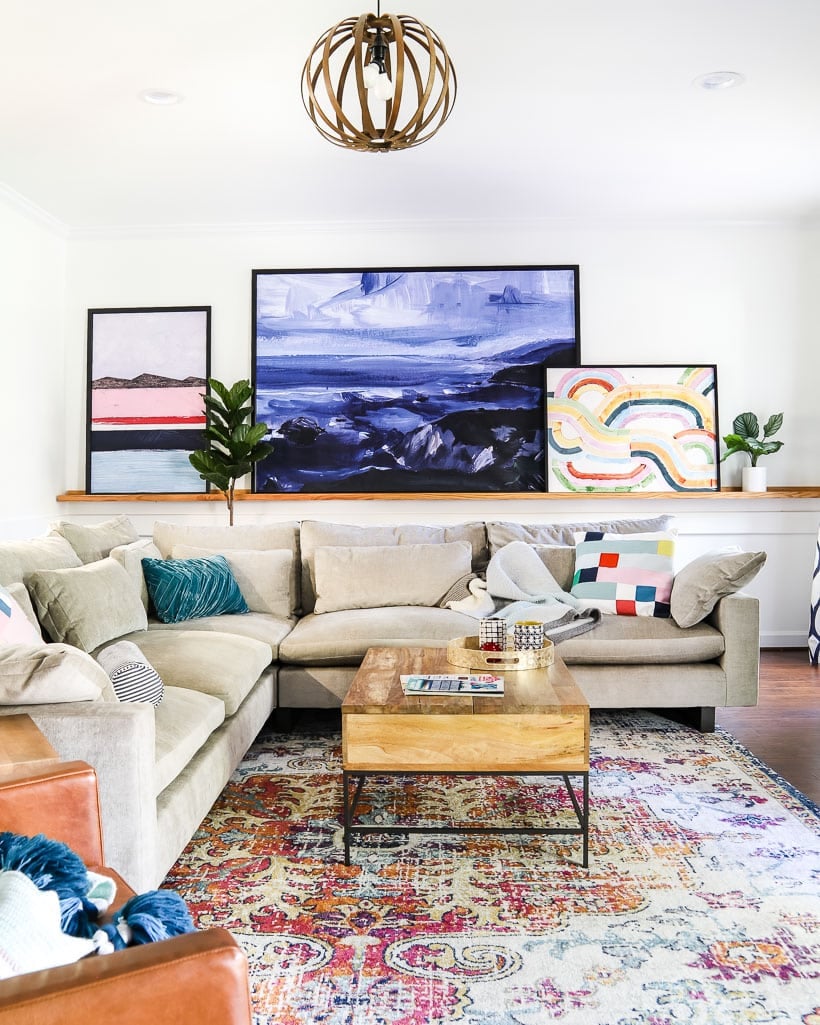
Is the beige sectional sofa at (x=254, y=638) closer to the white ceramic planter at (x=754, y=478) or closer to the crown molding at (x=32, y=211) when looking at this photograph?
the white ceramic planter at (x=754, y=478)

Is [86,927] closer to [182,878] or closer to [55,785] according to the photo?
[55,785]

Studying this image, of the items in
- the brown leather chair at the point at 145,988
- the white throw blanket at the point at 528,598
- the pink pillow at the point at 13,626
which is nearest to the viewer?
the brown leather chair at the point at 145,988

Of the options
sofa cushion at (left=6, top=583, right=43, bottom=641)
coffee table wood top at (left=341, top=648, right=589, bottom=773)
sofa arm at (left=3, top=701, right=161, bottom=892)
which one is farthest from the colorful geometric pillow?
sofa arm at (left=3, top=701, right=161, bottom=892)

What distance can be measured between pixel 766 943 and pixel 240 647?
2.04 meters

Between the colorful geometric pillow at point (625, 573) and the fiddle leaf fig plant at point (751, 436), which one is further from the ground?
the fiddle leaf fig plant at point (751, 436)

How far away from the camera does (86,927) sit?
1.22 meters

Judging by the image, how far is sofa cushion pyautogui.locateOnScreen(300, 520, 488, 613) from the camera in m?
4.51

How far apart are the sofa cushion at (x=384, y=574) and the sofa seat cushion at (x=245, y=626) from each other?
280 mm

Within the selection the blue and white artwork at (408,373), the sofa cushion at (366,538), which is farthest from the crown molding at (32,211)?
the sofa cushion at (366,538)

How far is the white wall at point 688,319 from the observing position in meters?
5.71

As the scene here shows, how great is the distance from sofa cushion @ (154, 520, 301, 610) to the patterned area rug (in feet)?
4.63

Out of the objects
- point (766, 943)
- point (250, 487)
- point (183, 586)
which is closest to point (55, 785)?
point (766, 943)

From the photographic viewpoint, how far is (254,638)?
12.3 ft

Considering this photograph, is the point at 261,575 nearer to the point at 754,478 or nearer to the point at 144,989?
the point at 754,478
